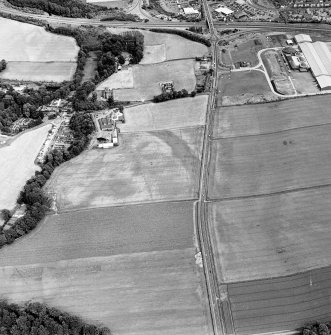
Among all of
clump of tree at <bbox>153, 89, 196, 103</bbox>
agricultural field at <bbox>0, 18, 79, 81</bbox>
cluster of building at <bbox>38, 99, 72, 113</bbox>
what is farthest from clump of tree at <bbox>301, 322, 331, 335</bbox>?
agricultural field at <bbox>0, 18, 79, 81</bbox>

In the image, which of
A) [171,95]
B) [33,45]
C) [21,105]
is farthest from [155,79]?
[33,45]

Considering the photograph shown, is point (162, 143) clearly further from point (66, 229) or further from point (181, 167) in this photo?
point (66, 229)

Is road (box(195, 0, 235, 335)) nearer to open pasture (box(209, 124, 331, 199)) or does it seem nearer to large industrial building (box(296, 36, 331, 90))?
open pasture (box(209, 124, 331, 199))

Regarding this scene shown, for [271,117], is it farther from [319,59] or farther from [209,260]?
[209,260]

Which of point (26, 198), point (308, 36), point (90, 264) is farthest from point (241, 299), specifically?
point (308, 36)

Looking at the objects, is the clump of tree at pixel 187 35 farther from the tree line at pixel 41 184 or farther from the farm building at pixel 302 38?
the tree line at pixel 41 184

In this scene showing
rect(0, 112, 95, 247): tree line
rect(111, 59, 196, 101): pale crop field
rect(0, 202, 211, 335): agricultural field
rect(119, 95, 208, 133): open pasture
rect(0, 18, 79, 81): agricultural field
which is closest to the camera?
rect(0, 202, 211, 335): agricultural field
